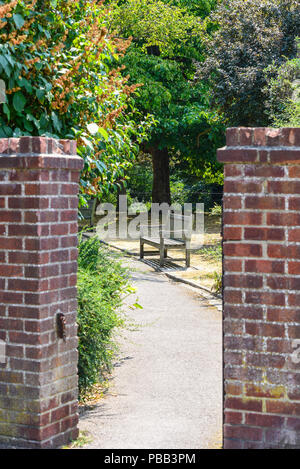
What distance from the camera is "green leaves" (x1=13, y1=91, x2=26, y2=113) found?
18.9 feet

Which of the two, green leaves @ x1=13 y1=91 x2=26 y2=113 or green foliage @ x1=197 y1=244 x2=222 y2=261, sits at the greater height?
green leaves @ x1=13 y1=91 x2=26 y2=113

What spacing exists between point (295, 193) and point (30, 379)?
6.91 feet

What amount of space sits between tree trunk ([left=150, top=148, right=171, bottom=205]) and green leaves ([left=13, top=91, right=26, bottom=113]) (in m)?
22.7

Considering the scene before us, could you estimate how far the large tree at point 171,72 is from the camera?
20.9 meters

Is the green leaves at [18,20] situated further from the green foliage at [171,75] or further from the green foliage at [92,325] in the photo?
the green foliage at [171,75]

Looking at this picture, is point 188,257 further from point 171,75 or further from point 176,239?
point 171,75

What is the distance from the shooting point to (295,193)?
3883mm

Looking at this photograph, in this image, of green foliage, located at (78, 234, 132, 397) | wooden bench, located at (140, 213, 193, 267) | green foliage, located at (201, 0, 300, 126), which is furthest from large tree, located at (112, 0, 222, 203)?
green foliage, located at (78, 234, 132, 397)

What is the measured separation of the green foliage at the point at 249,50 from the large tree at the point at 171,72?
174 cm

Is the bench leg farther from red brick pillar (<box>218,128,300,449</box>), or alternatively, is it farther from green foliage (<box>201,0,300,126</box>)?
red brick pillar (<box>218,128,300,449</box>)

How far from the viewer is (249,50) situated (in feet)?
57.9

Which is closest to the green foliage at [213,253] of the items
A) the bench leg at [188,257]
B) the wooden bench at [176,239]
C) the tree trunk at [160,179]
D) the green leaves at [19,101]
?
the bench leg at [188,257]

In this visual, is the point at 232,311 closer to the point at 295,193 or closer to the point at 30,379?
the point at 295,193

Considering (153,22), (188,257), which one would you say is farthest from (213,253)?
(153,22)
